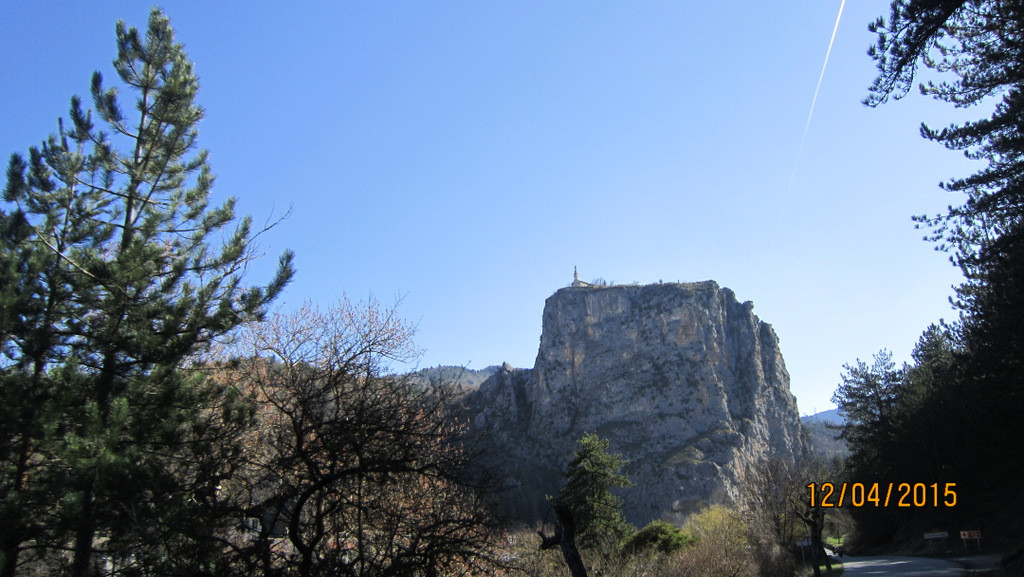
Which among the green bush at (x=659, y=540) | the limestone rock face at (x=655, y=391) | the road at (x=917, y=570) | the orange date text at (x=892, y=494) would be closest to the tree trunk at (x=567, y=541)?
the green bush at (x=659, y=540)

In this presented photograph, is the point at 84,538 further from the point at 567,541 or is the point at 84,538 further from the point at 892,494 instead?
the point at 892,494

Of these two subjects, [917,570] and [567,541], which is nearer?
[567,541]

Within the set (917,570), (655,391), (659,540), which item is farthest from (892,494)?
(655,391)

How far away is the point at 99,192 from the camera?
26.2ft

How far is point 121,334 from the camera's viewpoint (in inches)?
268

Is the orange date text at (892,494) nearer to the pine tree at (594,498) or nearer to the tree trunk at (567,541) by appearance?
the pine tree at (594,498)

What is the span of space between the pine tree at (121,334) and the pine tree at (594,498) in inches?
682

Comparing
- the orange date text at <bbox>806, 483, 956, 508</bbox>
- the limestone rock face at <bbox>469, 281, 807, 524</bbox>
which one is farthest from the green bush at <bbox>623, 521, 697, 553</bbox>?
the limestone rock face at <bbox>469, 281, 807, 524</bbox>

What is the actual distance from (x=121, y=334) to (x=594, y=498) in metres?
20.5

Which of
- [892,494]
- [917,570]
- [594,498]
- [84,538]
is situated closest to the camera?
[84,538]

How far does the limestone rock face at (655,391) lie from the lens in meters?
82.5

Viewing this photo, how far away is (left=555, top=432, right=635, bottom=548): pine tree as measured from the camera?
22781 mm

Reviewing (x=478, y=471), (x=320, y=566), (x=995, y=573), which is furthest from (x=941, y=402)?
(x=320, y=566)

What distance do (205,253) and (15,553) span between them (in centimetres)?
376
